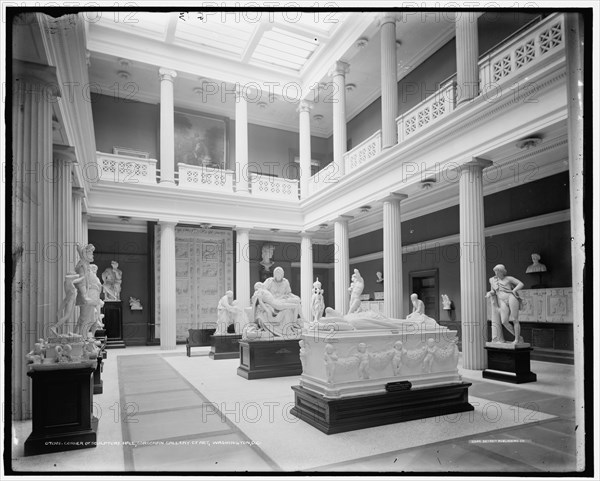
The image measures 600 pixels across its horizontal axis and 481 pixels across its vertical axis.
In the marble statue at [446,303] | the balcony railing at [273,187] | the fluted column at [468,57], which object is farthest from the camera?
the balcony railing at [273,187]

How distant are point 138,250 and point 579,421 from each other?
57.3 ft

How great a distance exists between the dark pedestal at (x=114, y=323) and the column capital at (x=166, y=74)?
8298 millimetres

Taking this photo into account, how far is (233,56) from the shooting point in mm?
15609

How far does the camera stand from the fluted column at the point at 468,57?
31.3ft

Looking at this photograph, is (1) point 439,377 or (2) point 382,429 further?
(1) point 439,377

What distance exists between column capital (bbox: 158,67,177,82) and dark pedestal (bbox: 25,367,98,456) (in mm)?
13386

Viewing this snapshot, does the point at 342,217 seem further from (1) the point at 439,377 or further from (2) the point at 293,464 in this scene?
(2) the point at 293,464

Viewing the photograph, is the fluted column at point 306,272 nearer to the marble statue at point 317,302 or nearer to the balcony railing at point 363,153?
the marble statue at point 317,302

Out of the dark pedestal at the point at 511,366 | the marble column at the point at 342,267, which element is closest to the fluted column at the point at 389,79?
the marble column at the point at 342,267

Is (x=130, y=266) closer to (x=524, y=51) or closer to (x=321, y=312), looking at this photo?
(x=321, y=312)

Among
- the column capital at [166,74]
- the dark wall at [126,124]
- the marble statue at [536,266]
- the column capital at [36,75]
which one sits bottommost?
the marble statue at [536,266]

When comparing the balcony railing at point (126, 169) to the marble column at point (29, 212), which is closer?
the marble column at point (29, 212)

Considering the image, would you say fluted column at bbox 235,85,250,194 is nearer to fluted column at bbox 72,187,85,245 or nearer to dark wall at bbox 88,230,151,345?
dark wall at bbox 88,230,151,345

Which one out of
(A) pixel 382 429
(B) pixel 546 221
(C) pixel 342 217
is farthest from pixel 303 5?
(C) pixel 342 217
